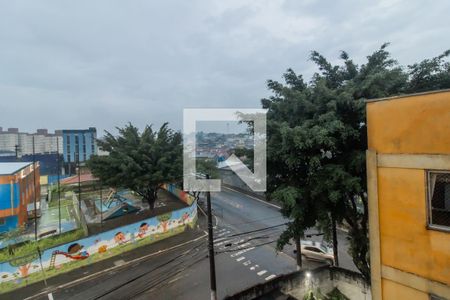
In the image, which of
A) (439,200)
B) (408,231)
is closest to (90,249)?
(408,231)

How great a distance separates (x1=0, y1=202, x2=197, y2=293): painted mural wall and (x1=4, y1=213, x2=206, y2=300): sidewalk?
26cm

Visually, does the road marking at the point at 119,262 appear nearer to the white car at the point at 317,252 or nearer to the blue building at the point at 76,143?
the white car at the point at 317,252

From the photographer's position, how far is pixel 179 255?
14234mm

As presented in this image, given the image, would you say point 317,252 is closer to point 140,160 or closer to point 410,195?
point 410,195

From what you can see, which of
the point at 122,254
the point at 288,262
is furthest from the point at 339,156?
the point at 122,254

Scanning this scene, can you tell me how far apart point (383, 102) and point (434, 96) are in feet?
2.43

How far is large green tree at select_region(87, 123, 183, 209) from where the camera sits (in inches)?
609

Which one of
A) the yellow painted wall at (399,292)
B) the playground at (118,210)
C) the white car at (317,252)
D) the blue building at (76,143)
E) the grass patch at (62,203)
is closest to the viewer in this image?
the yellow painted wall at (399,292)

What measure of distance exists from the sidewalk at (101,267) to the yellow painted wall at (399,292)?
11789 mm

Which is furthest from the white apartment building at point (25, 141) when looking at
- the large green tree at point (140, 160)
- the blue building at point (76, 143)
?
the large green tree at point (140, 160)

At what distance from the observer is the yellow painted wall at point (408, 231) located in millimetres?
4109

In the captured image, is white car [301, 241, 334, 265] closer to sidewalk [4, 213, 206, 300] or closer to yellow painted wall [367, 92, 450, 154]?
sidewalk [4, 213, 206, 300]

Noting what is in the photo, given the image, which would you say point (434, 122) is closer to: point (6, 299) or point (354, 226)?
point (354, 226)

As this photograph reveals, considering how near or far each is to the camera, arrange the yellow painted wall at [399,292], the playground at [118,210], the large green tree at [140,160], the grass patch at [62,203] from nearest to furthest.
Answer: the yellow painted wall at [399,292] < the large green tree at [140,160] < the playground at [118,210] < the grass patch at [62,203]
